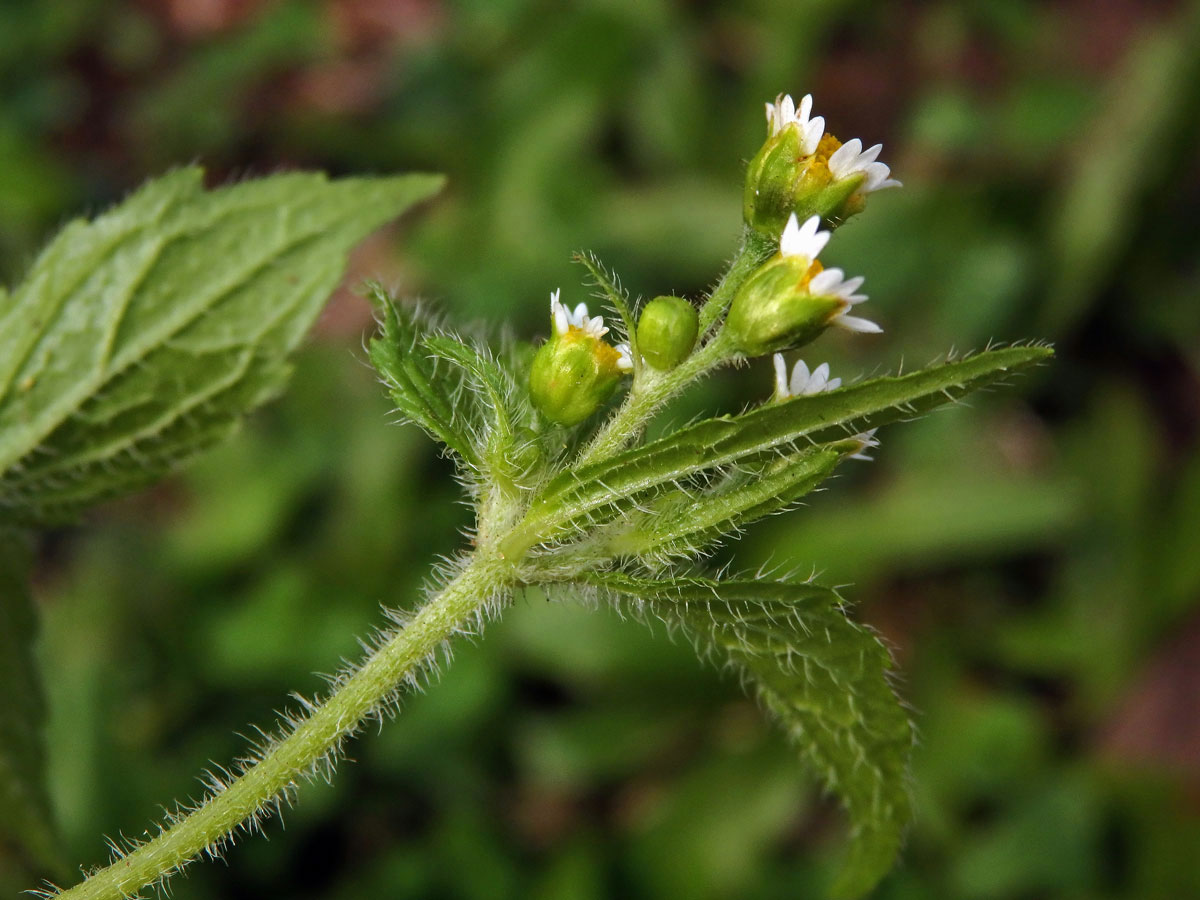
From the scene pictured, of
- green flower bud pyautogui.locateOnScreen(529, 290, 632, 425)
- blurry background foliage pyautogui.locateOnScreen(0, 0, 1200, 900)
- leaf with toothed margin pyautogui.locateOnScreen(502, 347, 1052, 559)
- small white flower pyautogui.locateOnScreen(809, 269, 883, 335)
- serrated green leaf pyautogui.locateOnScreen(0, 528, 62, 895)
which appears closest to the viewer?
leaf with toothed margin pyautogui.locateOnScreen(502, 347, 1052, 559)

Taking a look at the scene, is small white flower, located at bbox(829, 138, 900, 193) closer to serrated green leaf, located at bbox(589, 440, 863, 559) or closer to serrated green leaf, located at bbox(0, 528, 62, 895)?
serrated green leaf, located at bbox(589, 440, 863, 559)

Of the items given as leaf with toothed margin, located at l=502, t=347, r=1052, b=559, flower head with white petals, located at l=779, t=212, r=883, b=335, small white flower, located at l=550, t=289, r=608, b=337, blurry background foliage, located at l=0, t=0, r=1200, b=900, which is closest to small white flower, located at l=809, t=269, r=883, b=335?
flower head with white petals, located at l=779, t=212, r=883, b=335

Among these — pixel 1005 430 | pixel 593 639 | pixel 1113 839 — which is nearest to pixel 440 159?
pixel 593 639

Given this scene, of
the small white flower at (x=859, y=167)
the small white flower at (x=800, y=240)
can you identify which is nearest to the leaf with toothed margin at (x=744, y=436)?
the small white flower at (x=800, y=240)

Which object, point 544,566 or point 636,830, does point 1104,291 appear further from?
point 544,566

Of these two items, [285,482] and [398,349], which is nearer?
[398,349]

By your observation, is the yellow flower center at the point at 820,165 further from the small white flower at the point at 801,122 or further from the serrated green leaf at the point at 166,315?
the serrated green leaf at the point at 166,315

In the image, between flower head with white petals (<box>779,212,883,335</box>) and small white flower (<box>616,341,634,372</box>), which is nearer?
flower head with white petals (<box>779,212,883,335</box>)
